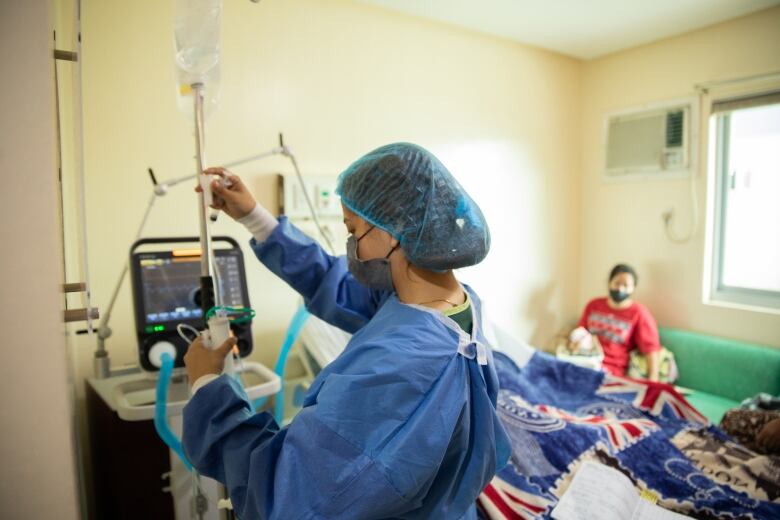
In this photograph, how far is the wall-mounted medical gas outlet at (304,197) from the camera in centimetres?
224

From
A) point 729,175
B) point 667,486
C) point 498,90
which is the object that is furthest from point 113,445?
point 729,175

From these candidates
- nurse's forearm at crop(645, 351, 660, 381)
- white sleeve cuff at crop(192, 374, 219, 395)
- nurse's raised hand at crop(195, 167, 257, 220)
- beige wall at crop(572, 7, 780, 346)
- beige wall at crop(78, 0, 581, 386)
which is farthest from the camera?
nurse's forearm at crop(645, 351, 660, 381)

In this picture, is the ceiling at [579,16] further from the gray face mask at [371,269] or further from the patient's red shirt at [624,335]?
the gray face mask at [371,269]

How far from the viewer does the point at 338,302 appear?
53.7 inches

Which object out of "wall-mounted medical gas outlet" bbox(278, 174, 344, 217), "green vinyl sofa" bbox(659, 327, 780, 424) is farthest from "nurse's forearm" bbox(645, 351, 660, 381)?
"wall-mounted medical gas outlet" bbox(278, 174, 344, 217)

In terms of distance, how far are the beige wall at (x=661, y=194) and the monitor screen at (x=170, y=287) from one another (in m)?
2.80

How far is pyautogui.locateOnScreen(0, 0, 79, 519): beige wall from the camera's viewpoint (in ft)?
2.34

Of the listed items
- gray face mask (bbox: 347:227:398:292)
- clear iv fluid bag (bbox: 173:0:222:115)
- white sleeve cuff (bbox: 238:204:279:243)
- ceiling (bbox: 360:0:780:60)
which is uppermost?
ceiling (bbox: 360:0:780:60)

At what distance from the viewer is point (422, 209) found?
1.03m

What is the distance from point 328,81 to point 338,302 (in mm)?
1410

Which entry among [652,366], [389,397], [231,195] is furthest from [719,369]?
[231,195]

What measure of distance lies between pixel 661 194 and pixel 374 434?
9.92 feet

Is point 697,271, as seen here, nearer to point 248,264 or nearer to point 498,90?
point 498,90

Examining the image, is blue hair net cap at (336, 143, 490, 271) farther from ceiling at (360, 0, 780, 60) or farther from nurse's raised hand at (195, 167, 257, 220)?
ceiling at (360, 0, 780, 60)
